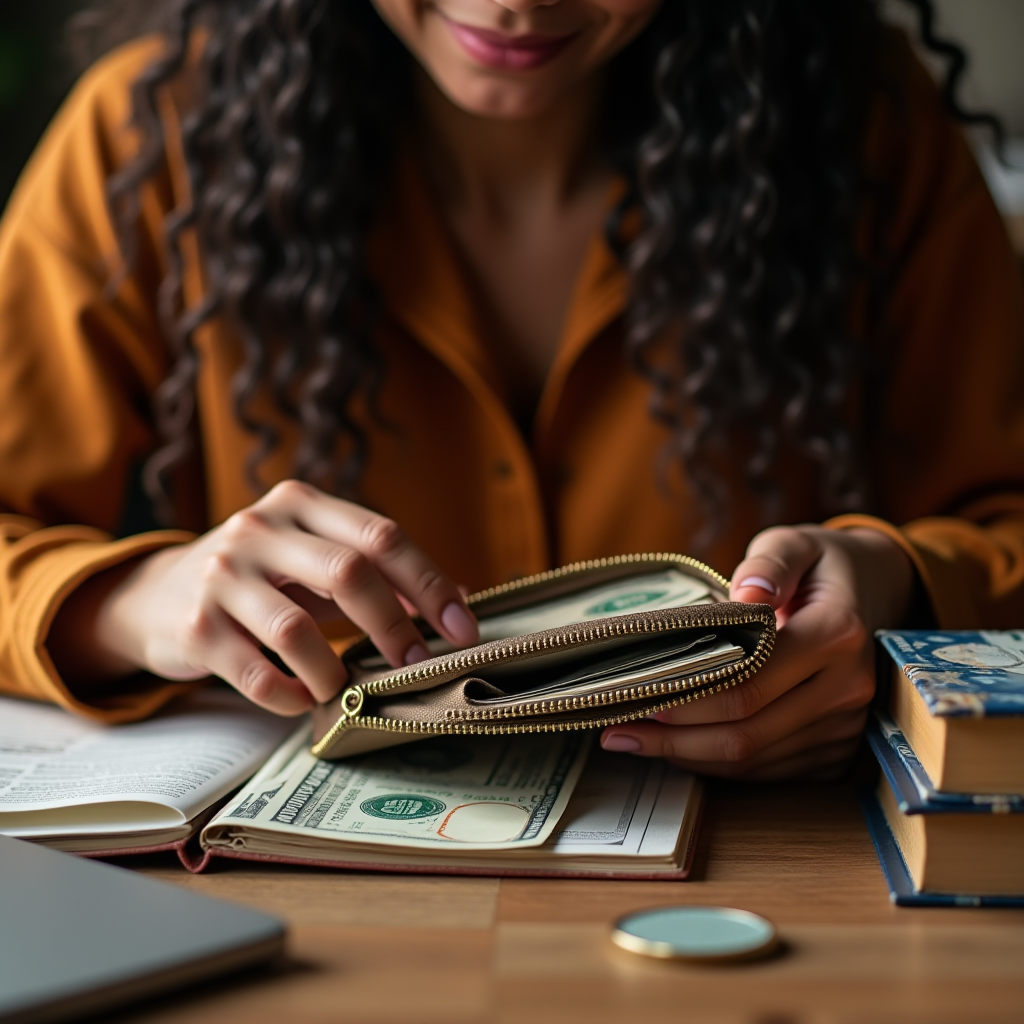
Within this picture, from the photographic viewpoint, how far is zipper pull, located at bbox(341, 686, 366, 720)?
633 mm

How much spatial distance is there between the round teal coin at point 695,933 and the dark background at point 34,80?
1.76 meters

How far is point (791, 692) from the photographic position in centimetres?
66

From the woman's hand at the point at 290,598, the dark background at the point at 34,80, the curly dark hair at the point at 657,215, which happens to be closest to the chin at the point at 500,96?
the curly dark hair at the point at 657,215

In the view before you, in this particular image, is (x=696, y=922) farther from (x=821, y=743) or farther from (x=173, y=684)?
(x=173, y=684)

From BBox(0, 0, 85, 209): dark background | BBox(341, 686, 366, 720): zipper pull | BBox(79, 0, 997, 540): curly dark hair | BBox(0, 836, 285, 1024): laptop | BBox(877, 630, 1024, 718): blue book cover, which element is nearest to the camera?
BBox(0, 836, 285, 1024): laptop

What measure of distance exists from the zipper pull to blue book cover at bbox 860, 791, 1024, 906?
28 centimetres

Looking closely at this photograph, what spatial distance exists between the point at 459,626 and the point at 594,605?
0.29ft

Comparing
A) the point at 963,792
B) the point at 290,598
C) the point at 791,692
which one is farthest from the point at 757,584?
the point at 290,598

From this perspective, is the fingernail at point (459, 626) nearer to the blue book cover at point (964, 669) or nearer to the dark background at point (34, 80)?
the blue book cover at point (964, 669)

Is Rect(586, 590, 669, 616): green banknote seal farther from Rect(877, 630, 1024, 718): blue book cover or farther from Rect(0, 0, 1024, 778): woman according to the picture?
Rect(0, 0, 1024, 778): woman

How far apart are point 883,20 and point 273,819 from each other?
97cm

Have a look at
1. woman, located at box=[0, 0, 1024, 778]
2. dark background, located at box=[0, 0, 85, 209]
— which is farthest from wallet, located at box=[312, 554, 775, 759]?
dark background, located at box=[0, 0, 85, 209]

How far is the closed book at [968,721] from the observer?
530 mm

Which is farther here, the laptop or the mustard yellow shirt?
the mustard yellow shirt
